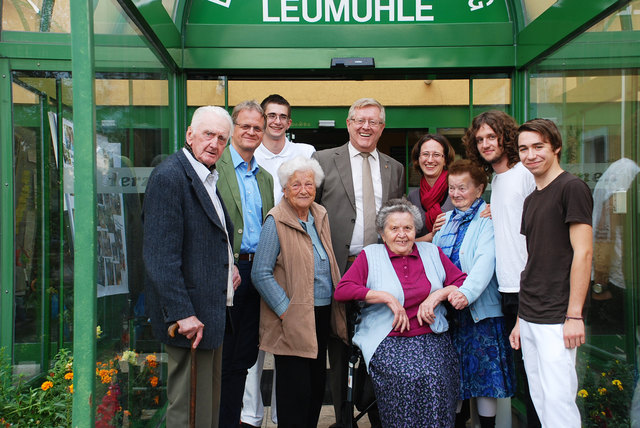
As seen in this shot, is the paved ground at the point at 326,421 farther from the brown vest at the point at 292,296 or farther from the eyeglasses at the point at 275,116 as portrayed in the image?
the eyeglasses at the point at 275,116

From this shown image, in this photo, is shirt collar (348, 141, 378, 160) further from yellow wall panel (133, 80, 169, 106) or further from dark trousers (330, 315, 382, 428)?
yellow wall panel (133, 80, 169, 106)

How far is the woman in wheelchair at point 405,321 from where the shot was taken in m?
2.90

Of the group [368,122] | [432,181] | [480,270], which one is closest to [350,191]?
[368,122]

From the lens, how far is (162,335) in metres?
2.43

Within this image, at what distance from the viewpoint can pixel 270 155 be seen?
3.88 m

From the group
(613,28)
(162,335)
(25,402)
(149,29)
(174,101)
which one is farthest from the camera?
(174,101)

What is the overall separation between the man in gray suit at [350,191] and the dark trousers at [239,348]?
59 centimetres

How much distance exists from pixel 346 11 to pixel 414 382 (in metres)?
3.07

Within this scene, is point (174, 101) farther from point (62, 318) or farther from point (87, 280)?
point (87, 280)

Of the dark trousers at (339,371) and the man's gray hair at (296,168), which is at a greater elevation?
the man's gray hair at (296,168)

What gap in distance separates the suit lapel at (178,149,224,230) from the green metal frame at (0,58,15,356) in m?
1.19

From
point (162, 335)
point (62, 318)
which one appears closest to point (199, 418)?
point (162, 335)

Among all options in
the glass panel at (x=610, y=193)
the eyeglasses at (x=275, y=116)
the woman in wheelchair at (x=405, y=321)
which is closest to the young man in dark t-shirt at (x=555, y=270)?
the woman in wheelchair at (x=405, y=321)

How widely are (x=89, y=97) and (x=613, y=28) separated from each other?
2820mm
